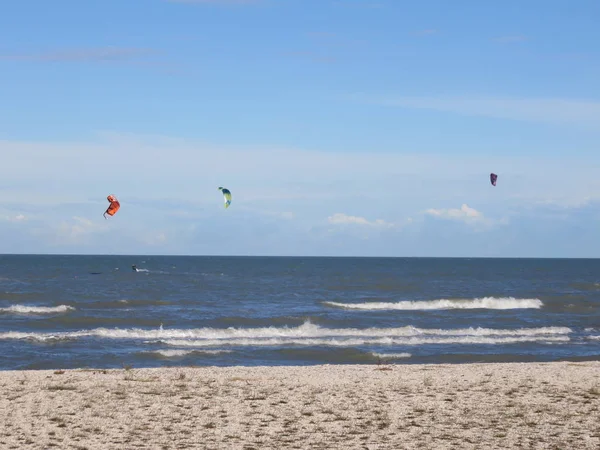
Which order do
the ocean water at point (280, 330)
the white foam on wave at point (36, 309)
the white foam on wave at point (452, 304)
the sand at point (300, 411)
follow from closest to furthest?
1. the sand at point (300, 411)
2. the ocean water at point (280, 330)
3. the white foam on wave at point (36, 309)
4. the white foam on wave at point (452, 304)

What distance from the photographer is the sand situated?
971 cm

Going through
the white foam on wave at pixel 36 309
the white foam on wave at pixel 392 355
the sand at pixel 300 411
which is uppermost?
the sand at pixel 300 411

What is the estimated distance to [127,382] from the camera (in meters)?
14.2

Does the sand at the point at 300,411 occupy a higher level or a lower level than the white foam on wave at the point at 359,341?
higher

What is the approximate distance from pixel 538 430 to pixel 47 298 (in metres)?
38.0

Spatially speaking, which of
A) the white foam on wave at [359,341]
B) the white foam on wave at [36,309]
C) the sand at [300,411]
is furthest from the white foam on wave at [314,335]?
the sand at [300,411]

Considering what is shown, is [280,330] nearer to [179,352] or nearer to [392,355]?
[179,352]

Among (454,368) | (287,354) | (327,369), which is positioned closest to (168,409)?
(327,369)

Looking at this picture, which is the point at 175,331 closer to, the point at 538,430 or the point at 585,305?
the point at 538,430

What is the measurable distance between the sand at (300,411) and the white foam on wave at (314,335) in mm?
9829

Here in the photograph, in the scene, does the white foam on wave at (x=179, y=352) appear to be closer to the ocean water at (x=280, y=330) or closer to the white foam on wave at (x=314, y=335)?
the ocean water at (x=280, y=330)

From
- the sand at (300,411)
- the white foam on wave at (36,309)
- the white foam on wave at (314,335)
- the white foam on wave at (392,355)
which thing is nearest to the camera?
the sand at (300,411)

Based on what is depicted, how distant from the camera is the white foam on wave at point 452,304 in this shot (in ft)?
137

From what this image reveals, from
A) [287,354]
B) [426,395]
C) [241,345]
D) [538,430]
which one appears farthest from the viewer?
[241,345]
